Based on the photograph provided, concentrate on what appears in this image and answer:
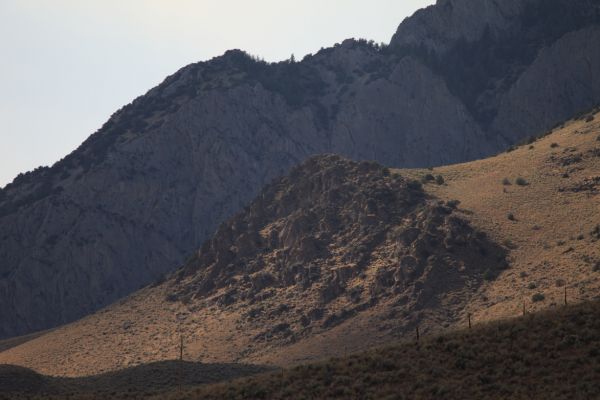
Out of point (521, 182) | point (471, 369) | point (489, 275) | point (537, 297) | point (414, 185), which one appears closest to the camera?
point (471, 369)

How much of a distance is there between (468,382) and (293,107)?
140294mm

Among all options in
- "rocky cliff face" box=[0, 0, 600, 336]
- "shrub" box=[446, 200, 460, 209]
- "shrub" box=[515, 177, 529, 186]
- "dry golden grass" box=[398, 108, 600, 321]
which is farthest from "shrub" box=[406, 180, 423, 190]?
"rocky cliff face" box=[0, 0, 600, 336]

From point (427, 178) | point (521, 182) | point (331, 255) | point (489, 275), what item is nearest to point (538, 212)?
point (521, 182)

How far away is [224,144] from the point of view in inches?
7072

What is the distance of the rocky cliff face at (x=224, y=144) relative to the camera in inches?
6280

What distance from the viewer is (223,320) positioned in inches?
4619

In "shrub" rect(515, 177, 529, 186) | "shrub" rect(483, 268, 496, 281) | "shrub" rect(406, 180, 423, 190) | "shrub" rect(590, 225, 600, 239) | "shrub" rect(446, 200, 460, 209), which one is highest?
"shrub" rect(406, 180, 423, 190)

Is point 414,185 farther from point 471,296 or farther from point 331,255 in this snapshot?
point 471,296

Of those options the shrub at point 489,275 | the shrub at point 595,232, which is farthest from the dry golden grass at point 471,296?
the shrub at point 489,275

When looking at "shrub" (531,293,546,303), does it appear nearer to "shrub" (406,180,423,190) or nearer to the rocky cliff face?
"shrub" (406,180,423,190)

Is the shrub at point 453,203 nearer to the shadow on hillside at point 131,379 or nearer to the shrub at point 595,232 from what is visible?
the shrub at point 595,232

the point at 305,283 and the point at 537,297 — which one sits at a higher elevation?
the point at 305,283

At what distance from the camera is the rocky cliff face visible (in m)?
160

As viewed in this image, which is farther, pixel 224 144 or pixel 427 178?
pixel 224 144
